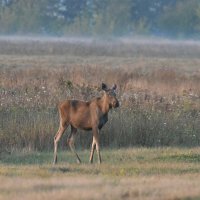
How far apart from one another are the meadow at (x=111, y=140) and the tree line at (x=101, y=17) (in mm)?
78046

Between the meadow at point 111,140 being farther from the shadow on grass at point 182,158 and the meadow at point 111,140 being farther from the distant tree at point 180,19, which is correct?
the distant tree at point 180,19

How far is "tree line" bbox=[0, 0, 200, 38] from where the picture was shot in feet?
360

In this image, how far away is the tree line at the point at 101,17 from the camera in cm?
10981

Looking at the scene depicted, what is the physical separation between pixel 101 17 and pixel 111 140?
90.8 metres

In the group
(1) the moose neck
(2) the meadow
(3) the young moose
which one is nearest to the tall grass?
(2) the meadow

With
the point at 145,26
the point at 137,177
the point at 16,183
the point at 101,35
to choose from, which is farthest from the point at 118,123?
the point at 145,26

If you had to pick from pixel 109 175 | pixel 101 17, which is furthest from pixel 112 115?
pixel 101 17

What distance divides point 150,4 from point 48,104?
316ft

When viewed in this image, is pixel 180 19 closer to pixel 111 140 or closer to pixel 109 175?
pixel 111 140

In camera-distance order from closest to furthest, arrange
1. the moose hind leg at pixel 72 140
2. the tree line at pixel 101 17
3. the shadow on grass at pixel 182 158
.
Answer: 1. the shadow on grass at pixel 182 158
2. the moose hind leg at pixel 72 140
3. the tree line at pixel 101 17

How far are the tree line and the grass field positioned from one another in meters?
88.0

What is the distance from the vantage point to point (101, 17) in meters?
112

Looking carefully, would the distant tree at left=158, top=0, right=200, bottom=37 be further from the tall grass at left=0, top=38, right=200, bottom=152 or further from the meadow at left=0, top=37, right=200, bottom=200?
the tall grass at left=0, top=38, right=200, bottom=152

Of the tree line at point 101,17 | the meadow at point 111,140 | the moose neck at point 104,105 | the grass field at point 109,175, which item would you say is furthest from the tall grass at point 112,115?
the tree line at point 101,17
